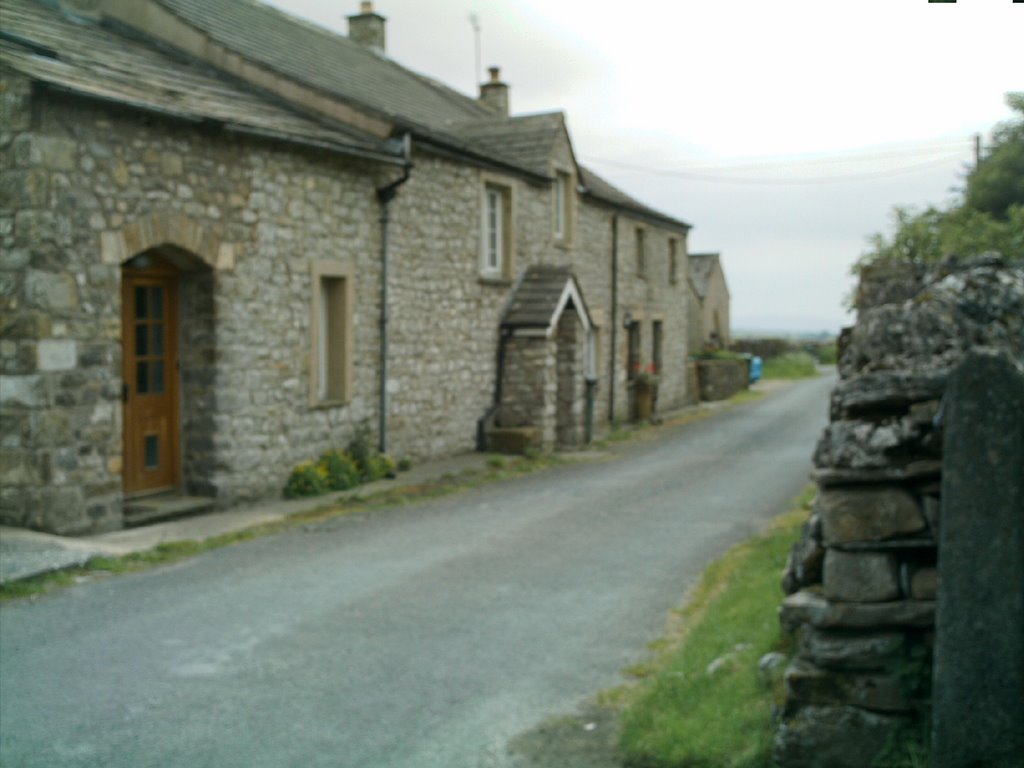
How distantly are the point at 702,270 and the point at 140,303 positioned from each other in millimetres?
39135

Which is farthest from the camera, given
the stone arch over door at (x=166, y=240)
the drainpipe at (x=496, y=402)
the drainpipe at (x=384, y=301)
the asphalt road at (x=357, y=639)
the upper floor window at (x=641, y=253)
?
the upper floor window at (x=641, y=253)

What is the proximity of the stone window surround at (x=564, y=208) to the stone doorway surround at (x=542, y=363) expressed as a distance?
7.37 ft

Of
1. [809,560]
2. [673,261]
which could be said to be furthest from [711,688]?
[673,261]

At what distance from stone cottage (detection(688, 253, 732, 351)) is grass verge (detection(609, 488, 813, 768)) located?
123 feet

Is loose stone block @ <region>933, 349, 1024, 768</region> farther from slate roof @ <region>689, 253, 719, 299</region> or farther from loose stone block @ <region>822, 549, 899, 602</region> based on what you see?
slate roof @ <region>689, 253, 719, 299</region>

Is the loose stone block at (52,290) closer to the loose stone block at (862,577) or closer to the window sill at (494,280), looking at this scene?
the loose stone block at (862,577)

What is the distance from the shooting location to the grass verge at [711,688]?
4.39 meters

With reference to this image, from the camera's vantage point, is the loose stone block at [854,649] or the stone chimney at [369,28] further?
the stone chimney at [369,28]

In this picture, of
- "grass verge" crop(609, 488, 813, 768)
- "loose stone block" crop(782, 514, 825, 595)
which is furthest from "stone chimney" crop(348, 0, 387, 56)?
"loose stone block" crop(782, 514, 825, 595)

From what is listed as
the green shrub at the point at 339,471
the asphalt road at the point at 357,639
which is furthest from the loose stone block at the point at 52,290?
the green shrub at the point at 339,471

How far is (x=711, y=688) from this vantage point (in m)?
5.12

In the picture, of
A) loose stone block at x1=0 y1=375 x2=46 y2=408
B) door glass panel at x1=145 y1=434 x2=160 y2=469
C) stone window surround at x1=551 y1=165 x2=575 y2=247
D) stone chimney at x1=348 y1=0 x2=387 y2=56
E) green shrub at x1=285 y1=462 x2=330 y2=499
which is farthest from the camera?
stone chimney at x1=348 y1=0 x2=387 y2=56

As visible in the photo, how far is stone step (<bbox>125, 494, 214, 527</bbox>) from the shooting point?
11.1 m

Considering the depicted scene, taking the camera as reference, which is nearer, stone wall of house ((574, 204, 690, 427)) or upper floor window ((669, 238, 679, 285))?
stone wall of house ((574, 204, 690, 427))
